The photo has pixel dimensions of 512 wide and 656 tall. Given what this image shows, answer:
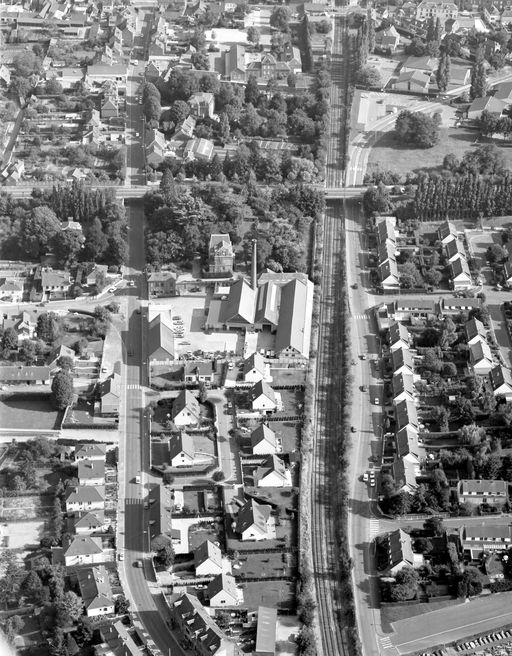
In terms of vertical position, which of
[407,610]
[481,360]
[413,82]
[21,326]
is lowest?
[407,610]

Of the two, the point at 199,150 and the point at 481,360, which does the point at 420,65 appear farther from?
the point at 481,360

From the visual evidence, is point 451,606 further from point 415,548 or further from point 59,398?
point 59,398

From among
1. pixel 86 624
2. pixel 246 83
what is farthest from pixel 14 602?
pixel 246 83

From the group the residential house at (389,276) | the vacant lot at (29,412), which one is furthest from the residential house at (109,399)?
the residential house at (389,276)

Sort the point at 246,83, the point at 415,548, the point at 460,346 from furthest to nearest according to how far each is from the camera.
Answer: the point at 246,83 → the point at 460,346 → the point at 415,548

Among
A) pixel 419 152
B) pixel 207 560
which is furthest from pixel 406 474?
pixel 419 152

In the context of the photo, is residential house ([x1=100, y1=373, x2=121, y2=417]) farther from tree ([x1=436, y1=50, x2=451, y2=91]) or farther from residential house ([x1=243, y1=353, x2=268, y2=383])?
tree ([x1=436, y1=50, x2=451, y2=91])
